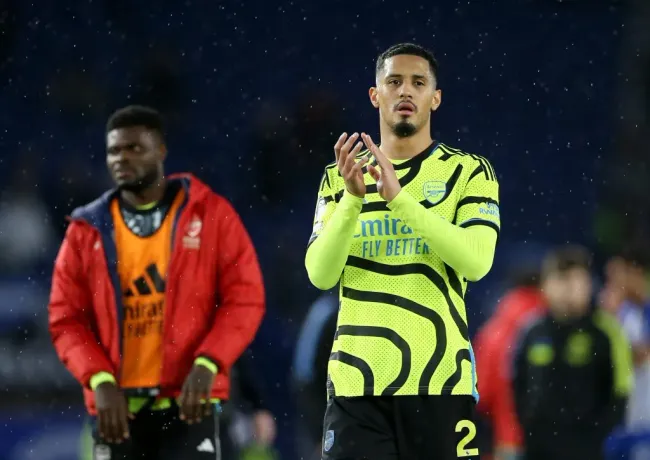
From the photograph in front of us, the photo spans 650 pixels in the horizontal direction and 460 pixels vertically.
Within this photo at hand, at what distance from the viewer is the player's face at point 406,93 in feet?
14.0

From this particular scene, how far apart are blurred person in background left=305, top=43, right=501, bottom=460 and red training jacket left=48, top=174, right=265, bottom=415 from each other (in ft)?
3.85

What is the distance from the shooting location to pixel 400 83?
169 inches

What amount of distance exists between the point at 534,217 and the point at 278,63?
3.70m

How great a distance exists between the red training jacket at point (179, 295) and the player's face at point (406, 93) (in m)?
1.39

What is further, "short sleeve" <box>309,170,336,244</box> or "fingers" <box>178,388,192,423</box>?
"fingers" <box>178,388,192,423</box>

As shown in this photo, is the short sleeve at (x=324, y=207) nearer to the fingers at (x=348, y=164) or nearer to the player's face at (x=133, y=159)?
the fingers at (x=348, y=164)


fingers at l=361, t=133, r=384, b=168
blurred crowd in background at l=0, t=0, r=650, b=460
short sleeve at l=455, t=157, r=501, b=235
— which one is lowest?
short sleeve at l=455, t=157, r=501, b=235

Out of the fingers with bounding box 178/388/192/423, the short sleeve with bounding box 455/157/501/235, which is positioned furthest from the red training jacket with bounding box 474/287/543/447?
the short sleeve with bounding box 455/157/501/235

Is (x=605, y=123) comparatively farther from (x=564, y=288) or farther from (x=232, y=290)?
(x=232, y=290)

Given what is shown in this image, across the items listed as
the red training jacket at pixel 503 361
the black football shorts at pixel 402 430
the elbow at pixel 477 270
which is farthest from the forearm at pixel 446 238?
the red training jacket at pixel 503 361

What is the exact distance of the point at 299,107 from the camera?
14.7 m

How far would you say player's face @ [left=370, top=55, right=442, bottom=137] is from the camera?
4.27m

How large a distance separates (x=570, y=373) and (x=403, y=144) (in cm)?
438

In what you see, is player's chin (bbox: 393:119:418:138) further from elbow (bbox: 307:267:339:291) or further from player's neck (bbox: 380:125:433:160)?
elbow (bbox: 307:267:339:291)
